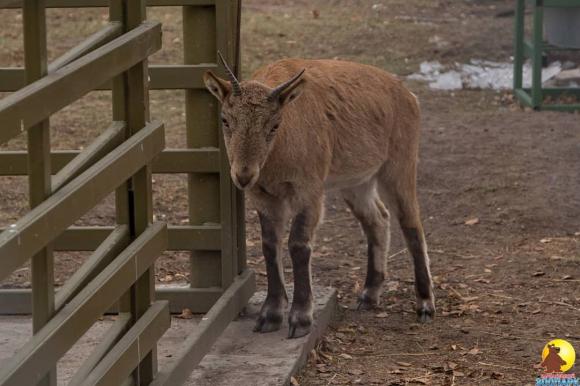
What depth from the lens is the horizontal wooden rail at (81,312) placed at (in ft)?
12.1

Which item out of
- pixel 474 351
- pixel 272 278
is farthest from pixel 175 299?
pixel 474 351

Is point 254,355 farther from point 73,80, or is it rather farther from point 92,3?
point 73,80

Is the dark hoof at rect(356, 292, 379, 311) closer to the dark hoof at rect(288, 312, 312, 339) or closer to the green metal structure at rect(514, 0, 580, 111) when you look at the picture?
the dark hoof at rect(288, 312, 312, 339)

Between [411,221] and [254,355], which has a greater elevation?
[411,221]

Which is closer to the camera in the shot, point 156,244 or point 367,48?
point 156,244

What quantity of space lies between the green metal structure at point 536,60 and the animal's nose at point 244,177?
6.83 meters

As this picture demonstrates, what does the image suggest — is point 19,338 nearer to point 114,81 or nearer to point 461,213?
point 114,81

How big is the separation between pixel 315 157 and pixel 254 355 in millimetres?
1101

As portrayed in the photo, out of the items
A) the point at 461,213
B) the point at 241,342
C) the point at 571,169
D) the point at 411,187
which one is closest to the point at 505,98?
the point at 571,169

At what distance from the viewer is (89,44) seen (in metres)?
4.52

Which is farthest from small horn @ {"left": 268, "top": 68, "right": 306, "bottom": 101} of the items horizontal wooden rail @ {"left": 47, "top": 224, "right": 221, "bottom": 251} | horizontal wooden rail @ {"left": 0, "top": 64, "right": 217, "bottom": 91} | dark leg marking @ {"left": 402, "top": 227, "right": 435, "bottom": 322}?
dark leg marking @ {"left": 402, "top": 227, "right": 435, "bottom": 322}

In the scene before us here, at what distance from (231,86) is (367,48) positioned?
9232mm

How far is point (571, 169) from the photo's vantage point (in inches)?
401

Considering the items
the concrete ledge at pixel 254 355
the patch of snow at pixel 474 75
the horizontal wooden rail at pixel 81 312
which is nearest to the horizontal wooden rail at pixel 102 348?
the horizontal wooden rail at pixel 81 312
